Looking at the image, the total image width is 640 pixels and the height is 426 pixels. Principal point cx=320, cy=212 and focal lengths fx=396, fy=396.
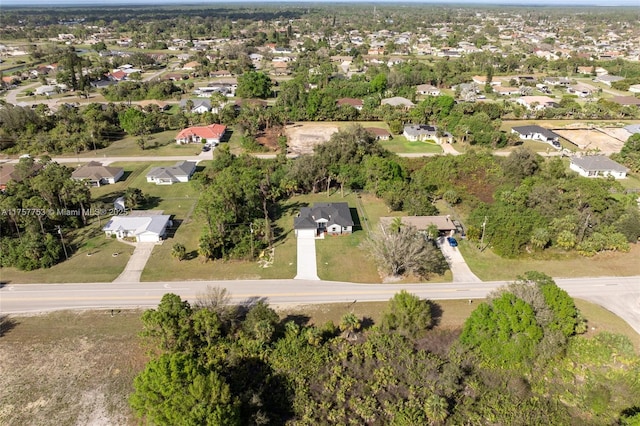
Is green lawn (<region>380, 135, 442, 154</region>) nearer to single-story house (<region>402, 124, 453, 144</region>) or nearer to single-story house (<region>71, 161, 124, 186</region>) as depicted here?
single-story house (<region>402, 124, 453, 144</region>)

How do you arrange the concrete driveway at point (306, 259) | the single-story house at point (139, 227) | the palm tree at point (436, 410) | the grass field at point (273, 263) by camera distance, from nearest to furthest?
the palm tree at point (436, 410), the grass field at point (273, 263), the concrete driveway at point (306, 259), the single-story house at point (139, 227)

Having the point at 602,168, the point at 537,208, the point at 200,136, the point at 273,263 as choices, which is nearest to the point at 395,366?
the point at 273,263

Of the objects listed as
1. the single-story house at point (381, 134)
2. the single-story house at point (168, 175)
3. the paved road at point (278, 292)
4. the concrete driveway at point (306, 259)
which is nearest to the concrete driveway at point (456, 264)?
the paved road at point (278, 292)

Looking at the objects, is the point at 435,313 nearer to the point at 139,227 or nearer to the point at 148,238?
the point at 148,238

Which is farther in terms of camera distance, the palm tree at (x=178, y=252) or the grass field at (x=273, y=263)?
the palm tree at (x=178, y=252)

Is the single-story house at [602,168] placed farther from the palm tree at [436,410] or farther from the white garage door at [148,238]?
the white garage door at [148,238]

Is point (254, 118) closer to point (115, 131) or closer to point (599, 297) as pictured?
point (115, 131)
